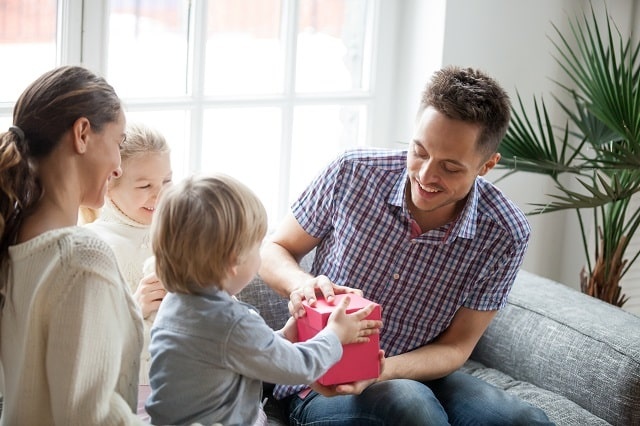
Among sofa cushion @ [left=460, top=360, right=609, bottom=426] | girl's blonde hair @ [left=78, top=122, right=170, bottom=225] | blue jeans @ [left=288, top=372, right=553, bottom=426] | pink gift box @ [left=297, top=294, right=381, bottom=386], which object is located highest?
girl's blonde hair @ [left=78, top=122, right=170, bottom=225]

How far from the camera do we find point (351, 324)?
1944 mm

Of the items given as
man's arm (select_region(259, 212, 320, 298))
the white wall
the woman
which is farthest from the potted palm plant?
the woman

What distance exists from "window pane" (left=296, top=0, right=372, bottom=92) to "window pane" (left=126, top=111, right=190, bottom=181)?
453mm

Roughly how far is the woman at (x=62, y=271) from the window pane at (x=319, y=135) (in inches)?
57.5

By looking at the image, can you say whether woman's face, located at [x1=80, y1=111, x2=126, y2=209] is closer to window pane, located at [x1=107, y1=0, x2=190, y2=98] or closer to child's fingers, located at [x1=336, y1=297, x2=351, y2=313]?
child's fingers, located at [x1=336, y1=297, x2=351, y2=313]

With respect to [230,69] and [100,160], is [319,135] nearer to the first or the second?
[230,69]

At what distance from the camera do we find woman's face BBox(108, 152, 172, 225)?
2223 mm

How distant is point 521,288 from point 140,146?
1202 millimetres

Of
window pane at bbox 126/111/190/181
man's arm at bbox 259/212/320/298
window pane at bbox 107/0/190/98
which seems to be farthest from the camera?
window pane at bbox 126/111/190/181

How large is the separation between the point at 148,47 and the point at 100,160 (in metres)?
1.10

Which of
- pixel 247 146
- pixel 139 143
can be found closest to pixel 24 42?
pixel 139 143

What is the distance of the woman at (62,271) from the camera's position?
1.62 meters

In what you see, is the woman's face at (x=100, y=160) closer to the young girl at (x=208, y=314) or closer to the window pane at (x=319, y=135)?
the young girl at (x=208, y=314)

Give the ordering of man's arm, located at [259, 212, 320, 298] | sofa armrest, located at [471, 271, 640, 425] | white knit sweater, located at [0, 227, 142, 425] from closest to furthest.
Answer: white knit sweater, located at [0, 227, 142, 425], man's arm, located at [259, 212, 320, 298], sofa armrest, located at [471, 271, 640, 425]
